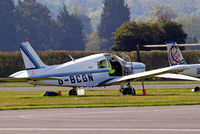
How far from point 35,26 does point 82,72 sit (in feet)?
465

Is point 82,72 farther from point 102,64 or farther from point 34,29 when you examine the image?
point 34,29

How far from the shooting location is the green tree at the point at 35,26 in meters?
166

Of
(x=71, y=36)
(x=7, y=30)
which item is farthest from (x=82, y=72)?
(x=71, y=36)

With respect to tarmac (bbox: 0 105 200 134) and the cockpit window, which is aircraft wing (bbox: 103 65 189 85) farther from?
tarmac (bbox: 0 105 200 134)

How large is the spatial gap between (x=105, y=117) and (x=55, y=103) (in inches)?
296

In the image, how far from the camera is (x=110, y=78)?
3394cm

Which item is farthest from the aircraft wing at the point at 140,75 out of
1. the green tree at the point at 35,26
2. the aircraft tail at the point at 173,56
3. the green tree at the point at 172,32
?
the green tree at the point at 35,26

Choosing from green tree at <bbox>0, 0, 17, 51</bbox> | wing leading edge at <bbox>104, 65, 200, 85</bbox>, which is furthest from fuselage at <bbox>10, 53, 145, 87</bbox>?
green tree at <bbox>0, 0, 17, 51</bbox>

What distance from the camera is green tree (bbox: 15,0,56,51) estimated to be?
166 m

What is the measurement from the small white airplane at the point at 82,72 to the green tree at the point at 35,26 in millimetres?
129712

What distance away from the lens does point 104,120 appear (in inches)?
749

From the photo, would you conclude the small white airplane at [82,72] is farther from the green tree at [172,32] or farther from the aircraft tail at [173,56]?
the green tree at [172,32]

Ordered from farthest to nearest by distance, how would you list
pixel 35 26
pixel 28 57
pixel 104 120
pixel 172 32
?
pixel 35 26 < pixel 172 32 < pixel 28 57 < pixel 104 120

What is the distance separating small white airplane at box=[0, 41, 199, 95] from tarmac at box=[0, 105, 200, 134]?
316 inches
